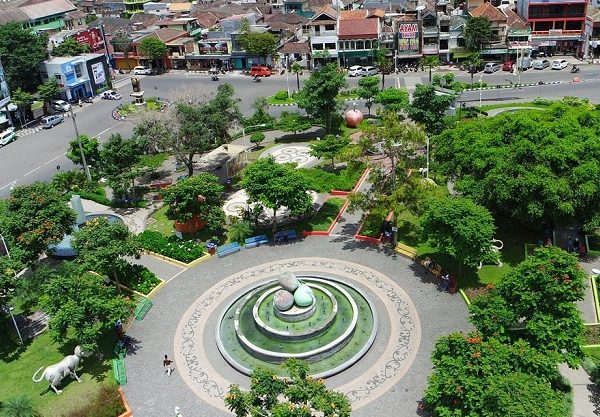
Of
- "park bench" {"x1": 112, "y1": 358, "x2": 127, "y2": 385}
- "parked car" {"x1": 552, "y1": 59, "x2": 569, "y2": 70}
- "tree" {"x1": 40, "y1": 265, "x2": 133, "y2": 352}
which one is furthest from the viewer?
"parked car" {"x1": 552, "y1": 59, "x2": 569, "y2": 70}

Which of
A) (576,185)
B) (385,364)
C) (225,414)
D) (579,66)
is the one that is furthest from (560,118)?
(579,66)

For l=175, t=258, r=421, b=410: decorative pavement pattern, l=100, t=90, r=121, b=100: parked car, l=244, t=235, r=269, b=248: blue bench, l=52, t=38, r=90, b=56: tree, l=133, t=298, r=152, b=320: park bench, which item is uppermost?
l=52, t=38, r=90, b=56: tree

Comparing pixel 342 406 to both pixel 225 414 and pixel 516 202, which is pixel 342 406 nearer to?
pixel 225 414

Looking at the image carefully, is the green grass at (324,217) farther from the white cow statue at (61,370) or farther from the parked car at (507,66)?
the parked car at (507,66)

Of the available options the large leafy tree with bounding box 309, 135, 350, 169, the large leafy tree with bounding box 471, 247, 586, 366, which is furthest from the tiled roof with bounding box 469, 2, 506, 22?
the large leafy tree with bounding box 471, 247, 586, 366

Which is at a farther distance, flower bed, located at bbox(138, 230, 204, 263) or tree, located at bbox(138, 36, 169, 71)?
tree, located at bbox(138, 36, 169, 71)

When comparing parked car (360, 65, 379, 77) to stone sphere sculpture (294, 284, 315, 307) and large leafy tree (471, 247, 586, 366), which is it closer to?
stone sphere sculpture (294, 284, 315, 307)

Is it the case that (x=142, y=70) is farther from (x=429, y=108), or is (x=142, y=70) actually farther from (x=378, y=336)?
(x=378, y=336)
